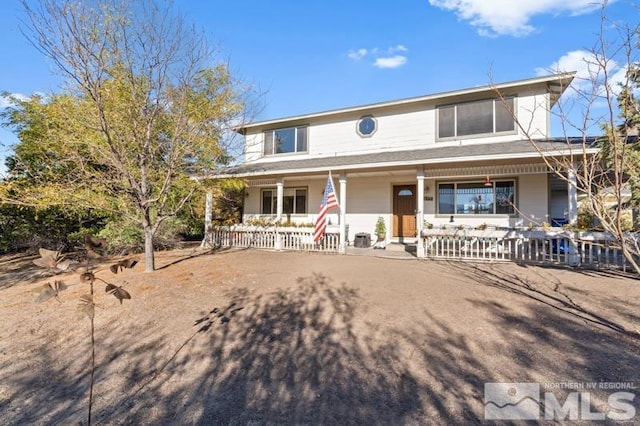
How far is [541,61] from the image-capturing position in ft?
14.5

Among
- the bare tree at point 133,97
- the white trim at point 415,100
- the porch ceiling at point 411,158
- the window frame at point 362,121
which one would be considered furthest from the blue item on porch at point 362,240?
the bare tree at point 133,97

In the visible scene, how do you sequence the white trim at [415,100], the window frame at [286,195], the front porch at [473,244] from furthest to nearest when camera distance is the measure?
the window frame at [286,195]
the white trim at [415,100]
the front porch at [473,244]

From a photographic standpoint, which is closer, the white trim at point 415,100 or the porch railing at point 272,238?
the white trim at point 415,100

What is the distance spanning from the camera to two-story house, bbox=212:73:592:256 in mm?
9539

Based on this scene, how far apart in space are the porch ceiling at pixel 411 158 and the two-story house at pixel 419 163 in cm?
4

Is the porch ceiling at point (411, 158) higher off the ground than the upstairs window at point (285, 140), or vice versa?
the upstairs window at point (285, 140)

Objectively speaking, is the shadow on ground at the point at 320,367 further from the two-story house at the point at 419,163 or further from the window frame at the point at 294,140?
the window frame at the point at 294,140

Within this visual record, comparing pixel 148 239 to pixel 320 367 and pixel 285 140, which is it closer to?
pixel 320 367

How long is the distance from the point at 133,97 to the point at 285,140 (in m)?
7.70

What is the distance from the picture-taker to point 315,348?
3.63 meters

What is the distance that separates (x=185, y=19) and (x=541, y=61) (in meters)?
7.01

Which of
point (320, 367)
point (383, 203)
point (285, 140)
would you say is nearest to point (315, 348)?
point (320, 367)

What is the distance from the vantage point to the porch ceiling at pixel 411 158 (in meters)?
8.32

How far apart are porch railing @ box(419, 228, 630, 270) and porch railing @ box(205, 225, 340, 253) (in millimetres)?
3268
